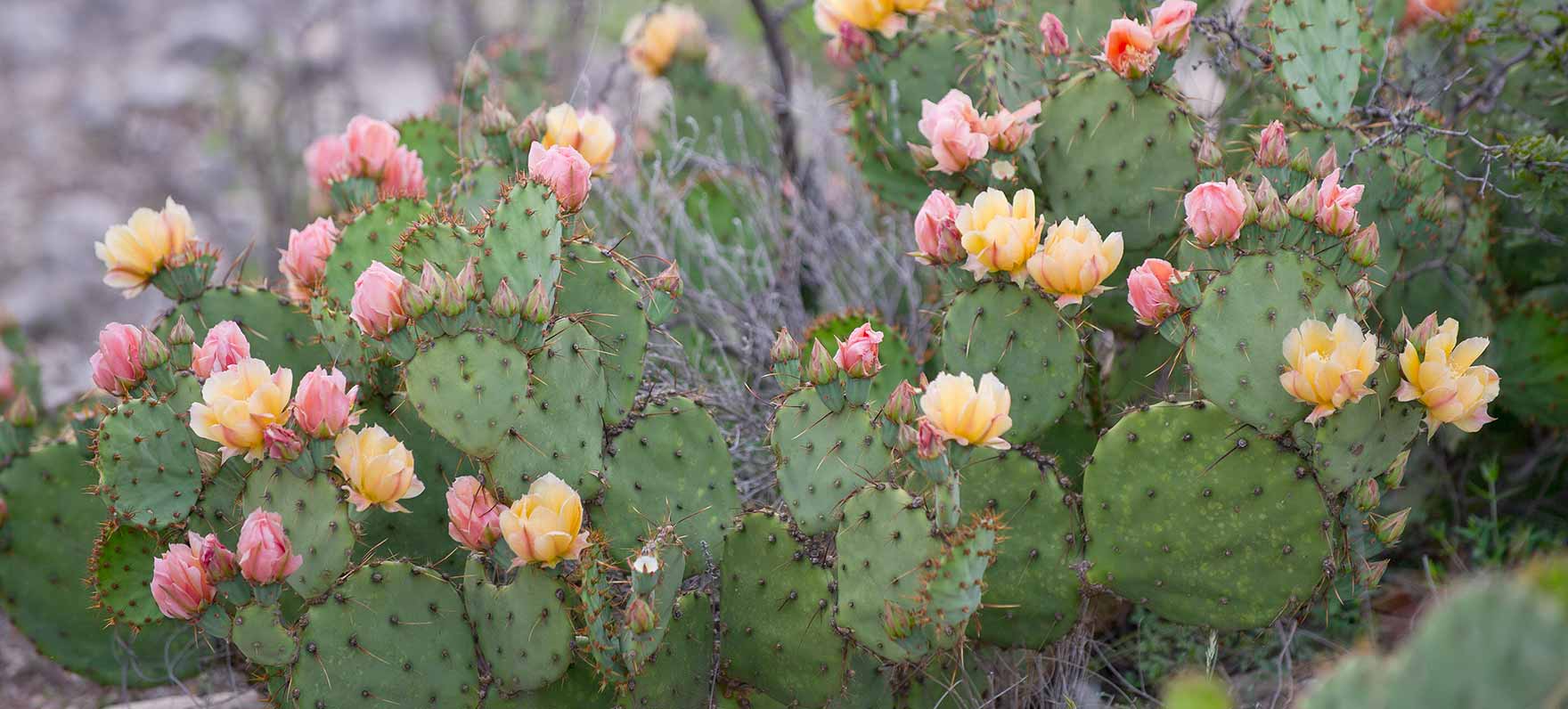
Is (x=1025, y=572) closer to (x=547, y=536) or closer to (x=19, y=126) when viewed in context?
(x=547, y=536)

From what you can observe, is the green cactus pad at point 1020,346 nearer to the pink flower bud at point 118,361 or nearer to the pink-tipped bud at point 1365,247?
the pink-tipped bud at point 1365,247

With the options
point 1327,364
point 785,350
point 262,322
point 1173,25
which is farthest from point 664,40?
point 1327,364

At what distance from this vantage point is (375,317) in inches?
67.6

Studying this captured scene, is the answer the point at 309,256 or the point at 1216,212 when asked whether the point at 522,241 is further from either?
the point at 1216,212

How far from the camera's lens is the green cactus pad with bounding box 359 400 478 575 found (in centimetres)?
205

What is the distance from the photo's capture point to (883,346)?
A: 232 centimetres

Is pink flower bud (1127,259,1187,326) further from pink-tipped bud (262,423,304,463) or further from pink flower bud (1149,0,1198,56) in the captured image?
pink-tipped bud (262,423,304,463)

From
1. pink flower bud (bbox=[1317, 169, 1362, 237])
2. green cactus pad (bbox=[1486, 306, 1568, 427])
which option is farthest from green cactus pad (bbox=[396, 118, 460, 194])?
green cactus pad (bbox=[1486, 306, 1568, 427])

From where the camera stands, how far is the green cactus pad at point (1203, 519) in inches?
72.2

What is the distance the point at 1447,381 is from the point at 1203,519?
15.6 inches

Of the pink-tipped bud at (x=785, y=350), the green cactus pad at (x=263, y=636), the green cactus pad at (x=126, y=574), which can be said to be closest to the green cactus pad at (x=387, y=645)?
the green cactus pad at (x=263, y=636)

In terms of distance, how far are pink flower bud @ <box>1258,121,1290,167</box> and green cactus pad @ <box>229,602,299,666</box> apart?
1652 millimetres

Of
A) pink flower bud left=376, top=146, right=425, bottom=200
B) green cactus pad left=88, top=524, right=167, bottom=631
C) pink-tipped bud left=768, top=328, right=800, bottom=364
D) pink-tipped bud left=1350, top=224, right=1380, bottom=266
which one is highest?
pink-tipped bud left=1350, top=224, right=1380, bottom=266

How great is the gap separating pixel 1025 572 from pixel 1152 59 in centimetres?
90
